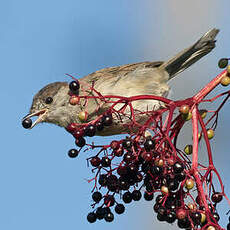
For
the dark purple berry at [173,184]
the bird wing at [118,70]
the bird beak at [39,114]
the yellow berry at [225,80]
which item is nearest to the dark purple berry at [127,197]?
the dark purple berry at [173,184]

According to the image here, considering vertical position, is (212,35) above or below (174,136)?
above

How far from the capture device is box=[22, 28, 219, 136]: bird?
553 centimetres

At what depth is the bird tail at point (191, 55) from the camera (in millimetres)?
5004

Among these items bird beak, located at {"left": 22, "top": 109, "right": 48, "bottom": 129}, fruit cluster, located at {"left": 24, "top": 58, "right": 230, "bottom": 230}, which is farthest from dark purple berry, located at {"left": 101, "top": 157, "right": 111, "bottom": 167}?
bird beak, located at {"left": 22, "top": 109, "right": 48, "bottom": 129}

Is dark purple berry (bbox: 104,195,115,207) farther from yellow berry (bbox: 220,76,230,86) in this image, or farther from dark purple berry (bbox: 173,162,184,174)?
yellow berry (bbox: 220,76,230,86)

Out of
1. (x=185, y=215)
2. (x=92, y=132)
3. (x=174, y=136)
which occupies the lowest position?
(x=185, y=215)

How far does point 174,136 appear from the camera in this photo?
3396 millimetres

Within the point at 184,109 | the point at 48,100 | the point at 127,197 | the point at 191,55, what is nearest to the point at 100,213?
the point at 127,197

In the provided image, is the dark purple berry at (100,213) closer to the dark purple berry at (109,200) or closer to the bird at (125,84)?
the dark purple berry at (109,200)

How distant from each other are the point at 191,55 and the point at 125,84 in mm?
757

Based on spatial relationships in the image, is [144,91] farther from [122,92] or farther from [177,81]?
[177,81]

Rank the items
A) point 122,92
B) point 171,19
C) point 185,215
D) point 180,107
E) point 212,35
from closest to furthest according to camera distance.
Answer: point 185,215, point 180,107, point 212,35, point 122,92, point 171,19

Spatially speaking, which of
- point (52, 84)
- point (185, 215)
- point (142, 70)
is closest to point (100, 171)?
point (185, 215)

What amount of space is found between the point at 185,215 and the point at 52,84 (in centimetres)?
382
